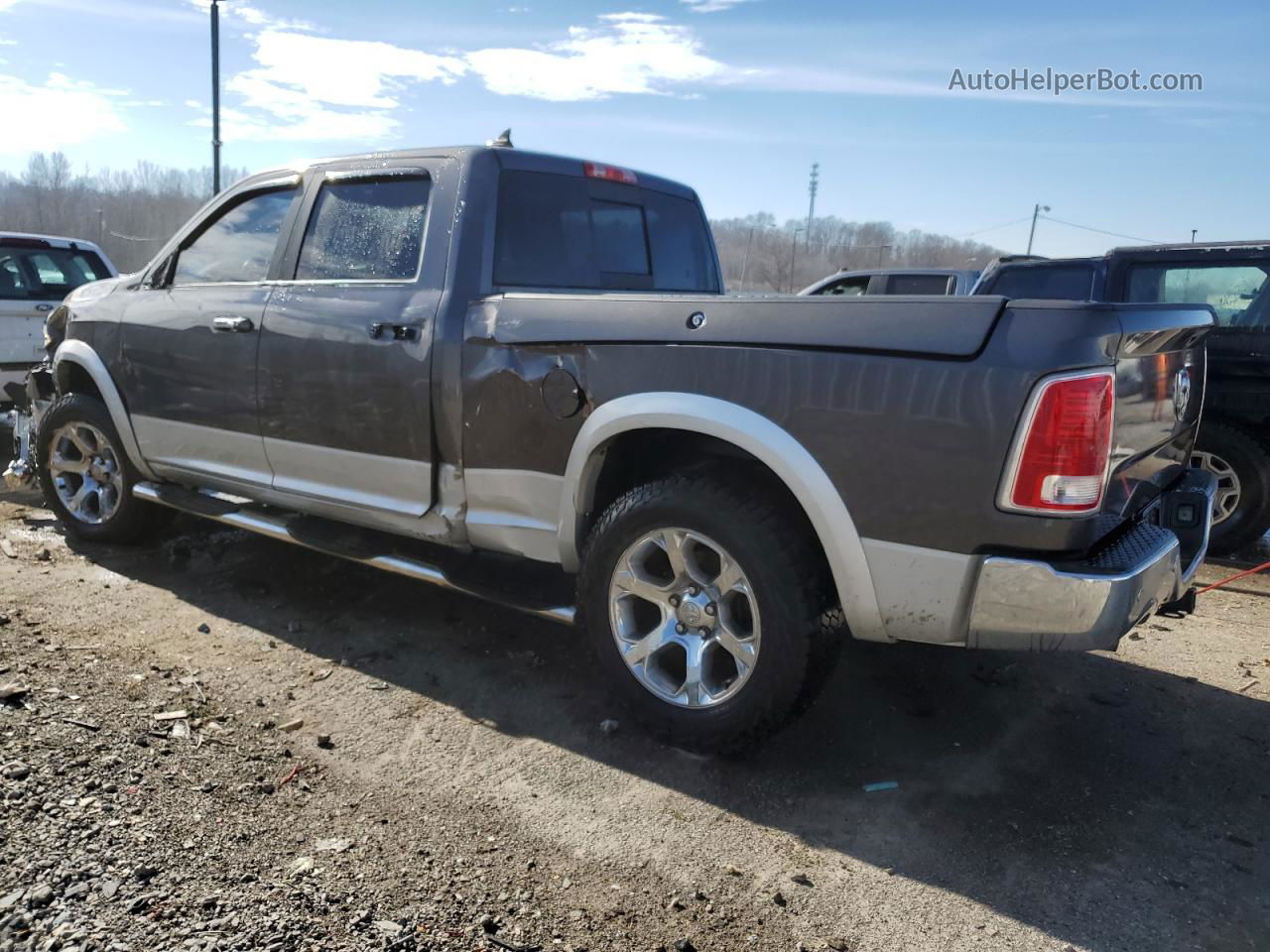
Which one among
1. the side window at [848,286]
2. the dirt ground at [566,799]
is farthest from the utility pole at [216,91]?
the dirt ground at [566,799]

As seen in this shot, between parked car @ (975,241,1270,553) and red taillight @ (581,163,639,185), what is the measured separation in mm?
3813

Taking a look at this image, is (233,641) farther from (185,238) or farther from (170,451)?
(185,238)

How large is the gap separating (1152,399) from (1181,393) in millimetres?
396

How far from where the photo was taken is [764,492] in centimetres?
301

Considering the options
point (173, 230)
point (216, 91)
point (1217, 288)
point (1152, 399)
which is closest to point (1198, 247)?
point (1217, 288)

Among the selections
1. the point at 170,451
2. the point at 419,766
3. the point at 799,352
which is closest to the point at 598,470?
the point at 799,352

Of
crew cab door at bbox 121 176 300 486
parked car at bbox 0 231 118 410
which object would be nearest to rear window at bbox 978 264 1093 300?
crew cab door at bbox 121 176 300 486

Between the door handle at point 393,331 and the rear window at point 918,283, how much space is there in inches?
334

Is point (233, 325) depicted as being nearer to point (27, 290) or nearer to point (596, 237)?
point (596, 237)

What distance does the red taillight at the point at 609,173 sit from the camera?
13.6 ft

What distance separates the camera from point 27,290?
7.97 metres

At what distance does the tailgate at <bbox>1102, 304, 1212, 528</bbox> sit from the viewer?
2.60 m

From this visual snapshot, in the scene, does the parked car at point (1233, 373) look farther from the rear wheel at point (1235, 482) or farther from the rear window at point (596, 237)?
the rear window at point (596, 237)

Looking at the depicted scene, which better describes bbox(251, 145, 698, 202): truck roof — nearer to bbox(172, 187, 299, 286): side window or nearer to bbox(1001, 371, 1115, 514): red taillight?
bbox(172, 187, 299, 286): side window
